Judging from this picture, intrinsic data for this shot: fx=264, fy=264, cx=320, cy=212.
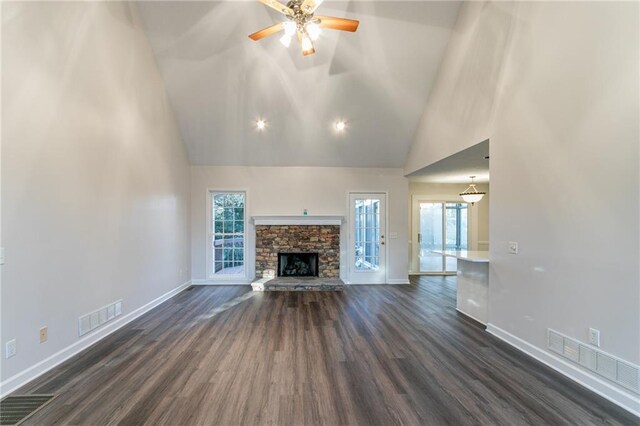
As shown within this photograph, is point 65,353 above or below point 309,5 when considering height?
below

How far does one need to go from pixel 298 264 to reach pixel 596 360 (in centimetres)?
466

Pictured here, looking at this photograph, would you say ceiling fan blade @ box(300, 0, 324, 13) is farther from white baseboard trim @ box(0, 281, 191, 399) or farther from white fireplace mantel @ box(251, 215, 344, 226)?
white baseboard trim @ box(0, 281, 191, 399)

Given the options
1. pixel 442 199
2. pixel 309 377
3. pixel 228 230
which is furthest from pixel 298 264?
pixel 442 199

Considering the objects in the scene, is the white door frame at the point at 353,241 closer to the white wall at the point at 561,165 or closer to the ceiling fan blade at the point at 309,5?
the white wall at the point at 561,165

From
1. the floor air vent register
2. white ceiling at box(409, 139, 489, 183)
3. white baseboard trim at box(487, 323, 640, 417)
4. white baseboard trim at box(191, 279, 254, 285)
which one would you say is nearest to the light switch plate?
white baseboard trim at box(487, 323, 640, 417)

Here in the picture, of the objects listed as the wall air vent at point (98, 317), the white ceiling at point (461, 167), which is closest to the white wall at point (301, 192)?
the white ceiling at point (461, 167)

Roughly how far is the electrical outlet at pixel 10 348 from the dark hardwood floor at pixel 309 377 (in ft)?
1.07

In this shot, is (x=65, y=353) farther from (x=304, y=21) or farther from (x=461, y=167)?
(x=461, y=167)

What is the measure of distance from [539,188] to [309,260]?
432 cm

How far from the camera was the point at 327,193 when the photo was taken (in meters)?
5.96

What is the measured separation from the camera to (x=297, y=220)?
5793 millimetres

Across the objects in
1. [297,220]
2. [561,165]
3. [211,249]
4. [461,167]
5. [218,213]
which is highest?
[461,167]

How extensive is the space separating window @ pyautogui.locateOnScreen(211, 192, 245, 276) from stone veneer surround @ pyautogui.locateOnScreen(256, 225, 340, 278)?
449mm

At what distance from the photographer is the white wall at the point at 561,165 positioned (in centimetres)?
196
